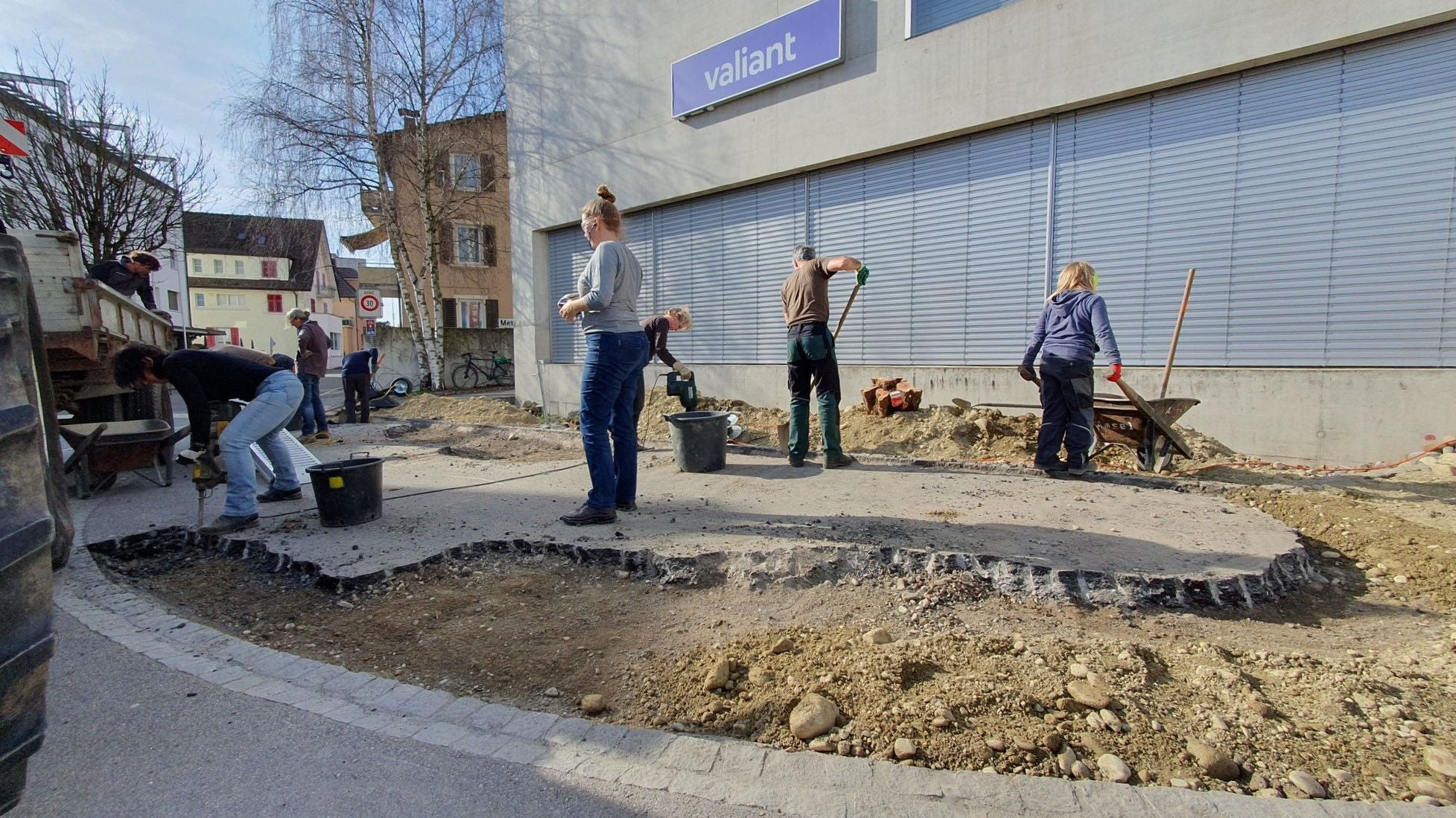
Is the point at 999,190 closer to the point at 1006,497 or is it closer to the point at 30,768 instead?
the point at 1006,497

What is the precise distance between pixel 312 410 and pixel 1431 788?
34.8 feet

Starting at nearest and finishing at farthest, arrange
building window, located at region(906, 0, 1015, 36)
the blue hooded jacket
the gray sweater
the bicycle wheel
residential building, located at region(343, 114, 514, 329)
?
the gray sweater
the blue hooded jacket
building window, located at region(906, 0, 1015, 36)
residential building, located at region(343, 114, 514, 329)
the bicycle wheel

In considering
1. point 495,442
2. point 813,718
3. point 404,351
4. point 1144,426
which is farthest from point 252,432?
point 404,351

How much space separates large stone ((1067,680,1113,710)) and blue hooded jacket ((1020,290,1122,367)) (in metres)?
3.15

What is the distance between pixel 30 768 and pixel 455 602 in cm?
145

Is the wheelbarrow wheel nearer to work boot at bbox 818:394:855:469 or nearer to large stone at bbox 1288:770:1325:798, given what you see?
work boot at bbox 818:394:855:469

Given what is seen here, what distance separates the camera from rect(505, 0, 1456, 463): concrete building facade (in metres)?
5.50

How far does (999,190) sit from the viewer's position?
749 centimetres

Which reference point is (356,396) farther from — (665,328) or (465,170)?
(665,328)

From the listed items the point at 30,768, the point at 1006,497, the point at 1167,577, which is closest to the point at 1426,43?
the point at 1006,497

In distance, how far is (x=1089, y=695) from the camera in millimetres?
2207

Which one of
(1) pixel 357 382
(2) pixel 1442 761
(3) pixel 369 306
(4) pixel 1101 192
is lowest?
(2) pixel 1442 761

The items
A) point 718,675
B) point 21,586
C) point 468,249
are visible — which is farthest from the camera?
point 468,249

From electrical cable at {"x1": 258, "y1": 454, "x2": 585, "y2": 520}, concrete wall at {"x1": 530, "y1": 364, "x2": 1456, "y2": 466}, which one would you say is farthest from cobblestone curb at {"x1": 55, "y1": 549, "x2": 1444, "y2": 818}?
concrete wall at {"x1": 530, "y1": 364, "x2": 1456, "y2": 466}
